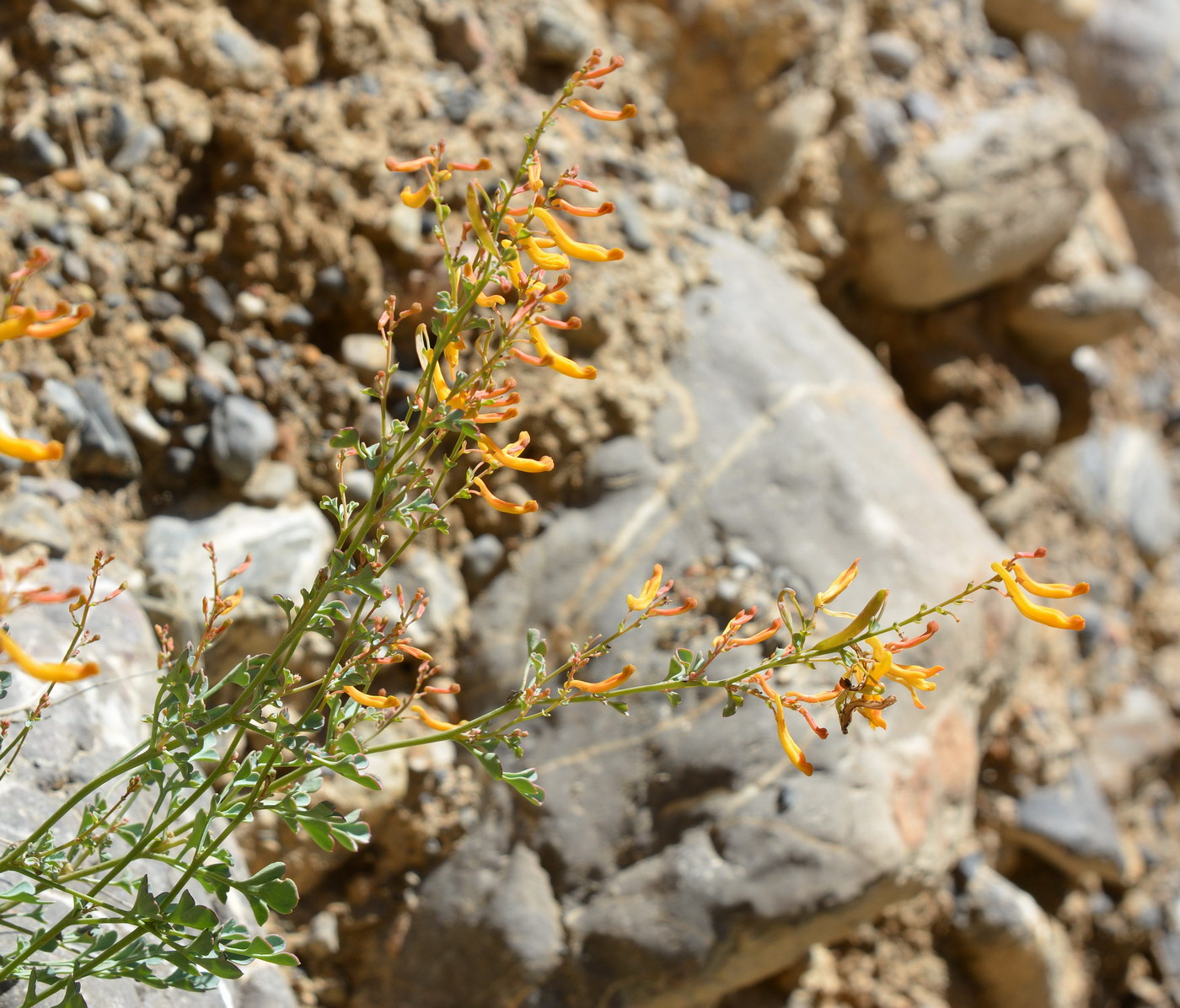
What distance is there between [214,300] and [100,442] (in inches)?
17.4

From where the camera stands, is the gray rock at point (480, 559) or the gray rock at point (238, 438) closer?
the gray rock at point (238, 438)

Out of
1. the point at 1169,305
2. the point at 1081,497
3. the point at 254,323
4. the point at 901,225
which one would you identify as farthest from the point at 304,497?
the point at 1169,305

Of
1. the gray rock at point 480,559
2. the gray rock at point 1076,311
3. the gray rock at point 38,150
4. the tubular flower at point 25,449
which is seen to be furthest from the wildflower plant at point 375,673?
the gray rock at point 1076,311

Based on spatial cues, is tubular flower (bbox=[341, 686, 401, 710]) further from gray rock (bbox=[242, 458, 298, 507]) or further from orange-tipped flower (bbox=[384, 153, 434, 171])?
gray rock (bbox=[242, 458, 298, 507])

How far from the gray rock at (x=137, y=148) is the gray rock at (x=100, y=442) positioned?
52 centimetres

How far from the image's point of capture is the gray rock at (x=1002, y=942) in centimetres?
333

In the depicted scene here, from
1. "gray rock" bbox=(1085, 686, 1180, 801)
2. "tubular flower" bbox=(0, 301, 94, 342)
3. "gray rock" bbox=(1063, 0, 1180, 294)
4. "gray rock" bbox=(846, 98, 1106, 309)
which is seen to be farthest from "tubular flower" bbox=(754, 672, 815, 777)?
"gray rock" bbox=(1063, 0, 1180, 294)

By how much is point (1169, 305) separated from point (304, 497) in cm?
460

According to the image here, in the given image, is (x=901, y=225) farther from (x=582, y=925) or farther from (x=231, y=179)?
(x=582, y=925)

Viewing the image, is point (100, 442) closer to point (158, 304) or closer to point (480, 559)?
point (158, 304)

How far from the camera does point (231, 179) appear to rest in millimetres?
2568

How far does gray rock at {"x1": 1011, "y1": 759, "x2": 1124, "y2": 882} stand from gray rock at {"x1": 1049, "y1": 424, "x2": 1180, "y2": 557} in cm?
128

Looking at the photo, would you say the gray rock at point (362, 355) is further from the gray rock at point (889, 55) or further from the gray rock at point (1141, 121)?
the gray rock at point (1141, 121)

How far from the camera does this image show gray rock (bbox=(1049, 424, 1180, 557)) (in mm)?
4449
